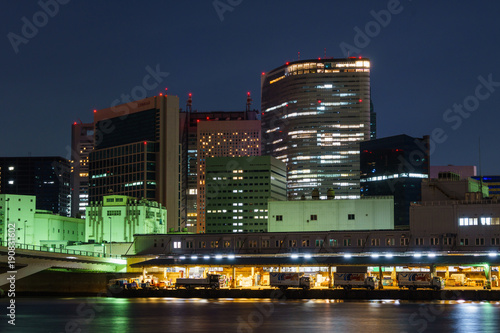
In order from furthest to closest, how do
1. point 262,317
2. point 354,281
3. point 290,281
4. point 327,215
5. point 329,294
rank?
point 327,215 → point 290,281 → point 354,281 → point 329,294 → point 262,317

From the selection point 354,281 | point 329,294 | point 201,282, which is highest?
point 354,281

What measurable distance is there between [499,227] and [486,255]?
15170 millimetres

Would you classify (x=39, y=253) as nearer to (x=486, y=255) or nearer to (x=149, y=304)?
(x=149, y=304)

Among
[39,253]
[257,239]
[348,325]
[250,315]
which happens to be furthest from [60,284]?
[348,325]

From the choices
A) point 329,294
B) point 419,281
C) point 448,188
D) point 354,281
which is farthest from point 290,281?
point 448,188

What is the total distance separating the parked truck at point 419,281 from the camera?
392 ft

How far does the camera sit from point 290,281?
416 ft

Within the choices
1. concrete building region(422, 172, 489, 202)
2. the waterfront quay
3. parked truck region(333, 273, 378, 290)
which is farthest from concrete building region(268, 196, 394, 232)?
parked truck region(333, 273, 378, 290)

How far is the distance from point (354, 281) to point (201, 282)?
25320mm

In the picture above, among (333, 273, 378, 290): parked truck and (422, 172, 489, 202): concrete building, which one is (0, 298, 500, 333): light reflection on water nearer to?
(333, 273, 378, 290): parked truck

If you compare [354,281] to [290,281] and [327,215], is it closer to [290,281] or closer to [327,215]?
[290,281]

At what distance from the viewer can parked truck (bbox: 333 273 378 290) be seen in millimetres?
122562

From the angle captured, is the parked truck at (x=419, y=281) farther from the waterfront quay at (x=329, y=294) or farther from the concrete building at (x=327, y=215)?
the concrete building at (x=327, y=215)

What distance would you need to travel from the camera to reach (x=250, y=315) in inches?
3514
